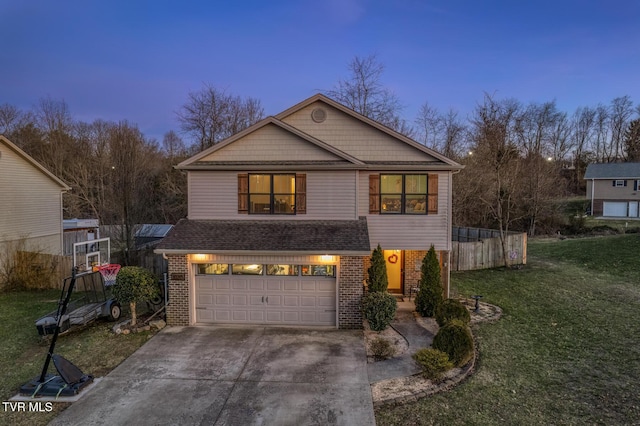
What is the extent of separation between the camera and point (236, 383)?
744 cm

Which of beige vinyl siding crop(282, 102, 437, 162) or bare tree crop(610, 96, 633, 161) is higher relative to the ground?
bare tree crop(610, 96, 633, 161)

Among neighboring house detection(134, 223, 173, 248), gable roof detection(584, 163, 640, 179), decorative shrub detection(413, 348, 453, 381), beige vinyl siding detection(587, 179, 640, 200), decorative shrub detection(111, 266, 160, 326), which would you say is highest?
gable roof detection(584, 163, 640, 179)

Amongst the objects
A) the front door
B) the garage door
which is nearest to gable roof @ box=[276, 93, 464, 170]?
the front door

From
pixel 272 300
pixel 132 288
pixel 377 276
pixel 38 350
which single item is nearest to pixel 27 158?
pixel 132 288

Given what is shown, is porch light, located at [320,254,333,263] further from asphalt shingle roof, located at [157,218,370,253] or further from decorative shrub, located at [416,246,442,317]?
decorative shrub, located at [416,246,442,317]

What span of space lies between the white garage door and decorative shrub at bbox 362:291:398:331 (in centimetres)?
4059

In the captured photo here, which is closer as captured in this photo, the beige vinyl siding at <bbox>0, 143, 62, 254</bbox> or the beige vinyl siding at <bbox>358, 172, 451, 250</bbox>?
the beige vinyl siding at <bbox>358, 172, 451, 250</bbox>

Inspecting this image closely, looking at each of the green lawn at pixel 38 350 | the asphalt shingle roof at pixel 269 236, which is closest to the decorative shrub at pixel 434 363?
the asphalt shingle roof at pixel 269 236

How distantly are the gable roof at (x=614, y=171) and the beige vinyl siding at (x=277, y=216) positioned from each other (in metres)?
39.2

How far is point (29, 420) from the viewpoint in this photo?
6.14 m

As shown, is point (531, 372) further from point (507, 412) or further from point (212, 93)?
point (212, 93)

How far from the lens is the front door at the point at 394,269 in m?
14.2

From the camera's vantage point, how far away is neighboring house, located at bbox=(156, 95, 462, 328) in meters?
11.0

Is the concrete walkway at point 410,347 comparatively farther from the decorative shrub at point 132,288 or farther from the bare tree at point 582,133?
the bare tree at point 582,133
